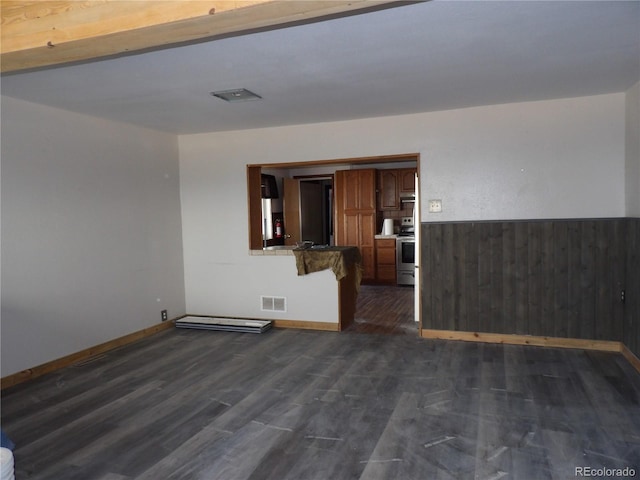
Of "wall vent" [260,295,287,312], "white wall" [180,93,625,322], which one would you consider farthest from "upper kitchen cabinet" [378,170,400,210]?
"wall vent" [260,295,287,312]

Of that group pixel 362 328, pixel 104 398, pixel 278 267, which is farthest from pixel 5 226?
pixel 362 328

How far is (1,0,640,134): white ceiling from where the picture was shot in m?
2.42

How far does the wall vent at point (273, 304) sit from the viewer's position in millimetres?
5324

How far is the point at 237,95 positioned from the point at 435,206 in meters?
2.28

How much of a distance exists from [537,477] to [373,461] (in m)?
0.81

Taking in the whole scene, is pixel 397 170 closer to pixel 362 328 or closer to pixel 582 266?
pixel 362 328

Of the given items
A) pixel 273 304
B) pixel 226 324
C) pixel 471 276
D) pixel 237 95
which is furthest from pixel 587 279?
pixel 226 324

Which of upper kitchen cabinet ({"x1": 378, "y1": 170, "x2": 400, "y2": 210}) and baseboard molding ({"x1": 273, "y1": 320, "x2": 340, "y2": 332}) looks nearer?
baseboard molding ({"x1": 273, "y1": 320, "x2": 340, "y2": 332})

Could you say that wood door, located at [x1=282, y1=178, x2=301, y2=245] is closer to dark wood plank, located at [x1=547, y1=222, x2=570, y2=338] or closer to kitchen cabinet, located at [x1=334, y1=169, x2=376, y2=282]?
kitchen cabinet, located at [x1=334, y1=169, x2=376, y2=282]

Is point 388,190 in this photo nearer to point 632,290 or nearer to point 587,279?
point 587,279

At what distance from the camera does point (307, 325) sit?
5.23m

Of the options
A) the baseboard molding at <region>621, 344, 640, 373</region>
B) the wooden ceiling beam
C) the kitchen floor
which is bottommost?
the kitchen floor

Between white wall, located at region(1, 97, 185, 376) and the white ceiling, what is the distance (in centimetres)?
30

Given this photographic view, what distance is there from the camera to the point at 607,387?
129 inches
